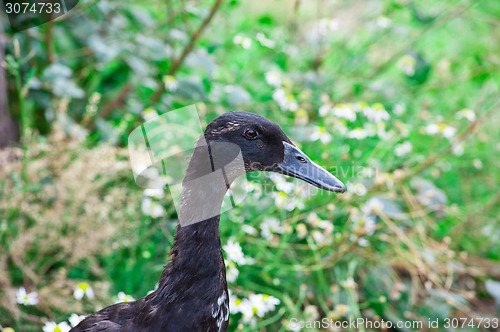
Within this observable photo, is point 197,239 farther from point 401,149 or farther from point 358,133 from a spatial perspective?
point 401,149

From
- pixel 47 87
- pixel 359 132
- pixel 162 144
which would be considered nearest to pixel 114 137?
pixel 162 144

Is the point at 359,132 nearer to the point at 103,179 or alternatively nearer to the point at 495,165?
the point at 103,179

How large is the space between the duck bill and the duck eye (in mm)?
99

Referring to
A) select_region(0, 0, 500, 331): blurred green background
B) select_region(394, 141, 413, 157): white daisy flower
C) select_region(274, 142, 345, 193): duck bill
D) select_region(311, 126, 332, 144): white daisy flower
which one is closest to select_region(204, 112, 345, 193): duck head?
select_region(274, 142, 345, 193): duck bill

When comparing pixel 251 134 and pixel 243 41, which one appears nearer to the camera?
pixel 251 134

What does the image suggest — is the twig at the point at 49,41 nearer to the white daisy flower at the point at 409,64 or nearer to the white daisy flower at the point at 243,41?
the white daisy flower at the point at 243,41

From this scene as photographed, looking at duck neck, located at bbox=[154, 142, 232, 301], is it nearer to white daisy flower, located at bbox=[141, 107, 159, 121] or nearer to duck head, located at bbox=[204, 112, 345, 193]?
duck head, located at bbox=[204, 112, 345, 193]

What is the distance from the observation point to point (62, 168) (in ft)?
8.13

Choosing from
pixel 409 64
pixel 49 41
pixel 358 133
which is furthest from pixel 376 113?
pixel 49 41

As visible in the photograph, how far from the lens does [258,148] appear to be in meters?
1.49

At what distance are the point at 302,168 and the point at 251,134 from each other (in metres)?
0.18

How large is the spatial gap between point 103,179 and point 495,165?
250 cm

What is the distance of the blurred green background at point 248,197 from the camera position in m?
2.16

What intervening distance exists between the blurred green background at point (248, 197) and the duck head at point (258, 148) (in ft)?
1.79
